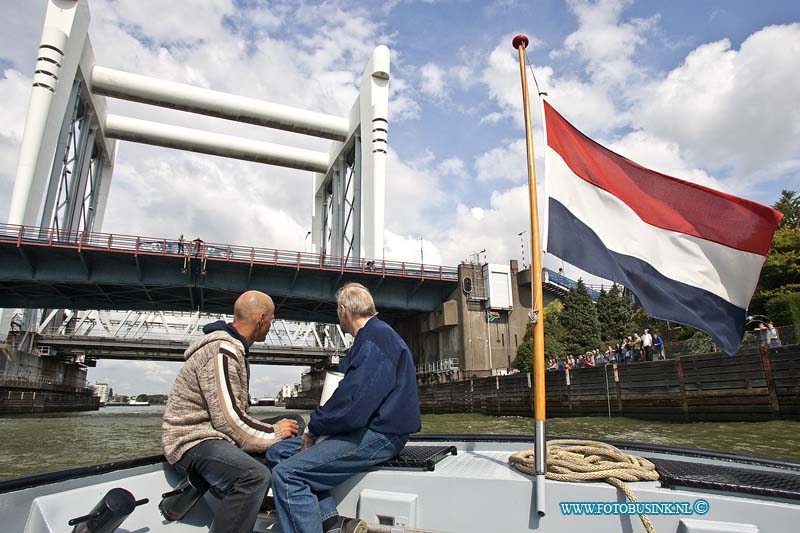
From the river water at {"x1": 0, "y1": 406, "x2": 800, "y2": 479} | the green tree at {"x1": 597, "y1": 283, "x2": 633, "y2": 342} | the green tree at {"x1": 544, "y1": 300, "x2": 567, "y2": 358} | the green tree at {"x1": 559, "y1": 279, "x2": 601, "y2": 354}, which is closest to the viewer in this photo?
the river water at {"x1": 0, "y1": 406, "x2": 800, "y2": 479}

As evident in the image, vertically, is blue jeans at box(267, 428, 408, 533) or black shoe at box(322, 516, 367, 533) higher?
blue jeans at box(267, 428, 408, 533)

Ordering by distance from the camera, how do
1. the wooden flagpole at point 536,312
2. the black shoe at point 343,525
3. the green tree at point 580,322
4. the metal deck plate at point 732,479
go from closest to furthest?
the metal deck plate at point 732,479 < the black shoe at point 343,525 < the wooden flagpole at point 536,312 < the green tree at point 580,322

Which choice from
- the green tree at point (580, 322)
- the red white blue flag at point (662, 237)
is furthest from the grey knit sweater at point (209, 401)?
the green tree at point (580, 322)

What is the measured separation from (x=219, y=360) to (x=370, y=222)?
2985cm

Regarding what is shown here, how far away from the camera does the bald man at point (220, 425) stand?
230cm

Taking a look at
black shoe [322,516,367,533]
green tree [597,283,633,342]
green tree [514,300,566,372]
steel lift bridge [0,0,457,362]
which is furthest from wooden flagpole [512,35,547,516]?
green tree [597,283,633,342]

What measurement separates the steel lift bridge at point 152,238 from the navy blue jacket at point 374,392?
24.3 m

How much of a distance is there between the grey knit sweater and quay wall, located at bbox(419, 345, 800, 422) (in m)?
13.8

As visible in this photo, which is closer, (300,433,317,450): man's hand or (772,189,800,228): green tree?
(300,433,317,450): man's hand

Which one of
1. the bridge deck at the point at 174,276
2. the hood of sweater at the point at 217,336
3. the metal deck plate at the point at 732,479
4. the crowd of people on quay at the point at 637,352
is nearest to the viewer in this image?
the metal deck plate at the point at 732,479

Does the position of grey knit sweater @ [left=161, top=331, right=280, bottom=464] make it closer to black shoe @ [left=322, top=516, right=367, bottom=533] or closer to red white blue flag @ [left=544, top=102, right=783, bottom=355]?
black shoe @ [left=322, top=516, right=367, bottom=533]

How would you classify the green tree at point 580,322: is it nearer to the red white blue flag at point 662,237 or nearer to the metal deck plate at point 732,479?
the red white blue flag at point 662,237

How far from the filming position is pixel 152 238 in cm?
2416

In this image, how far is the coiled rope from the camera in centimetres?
217
